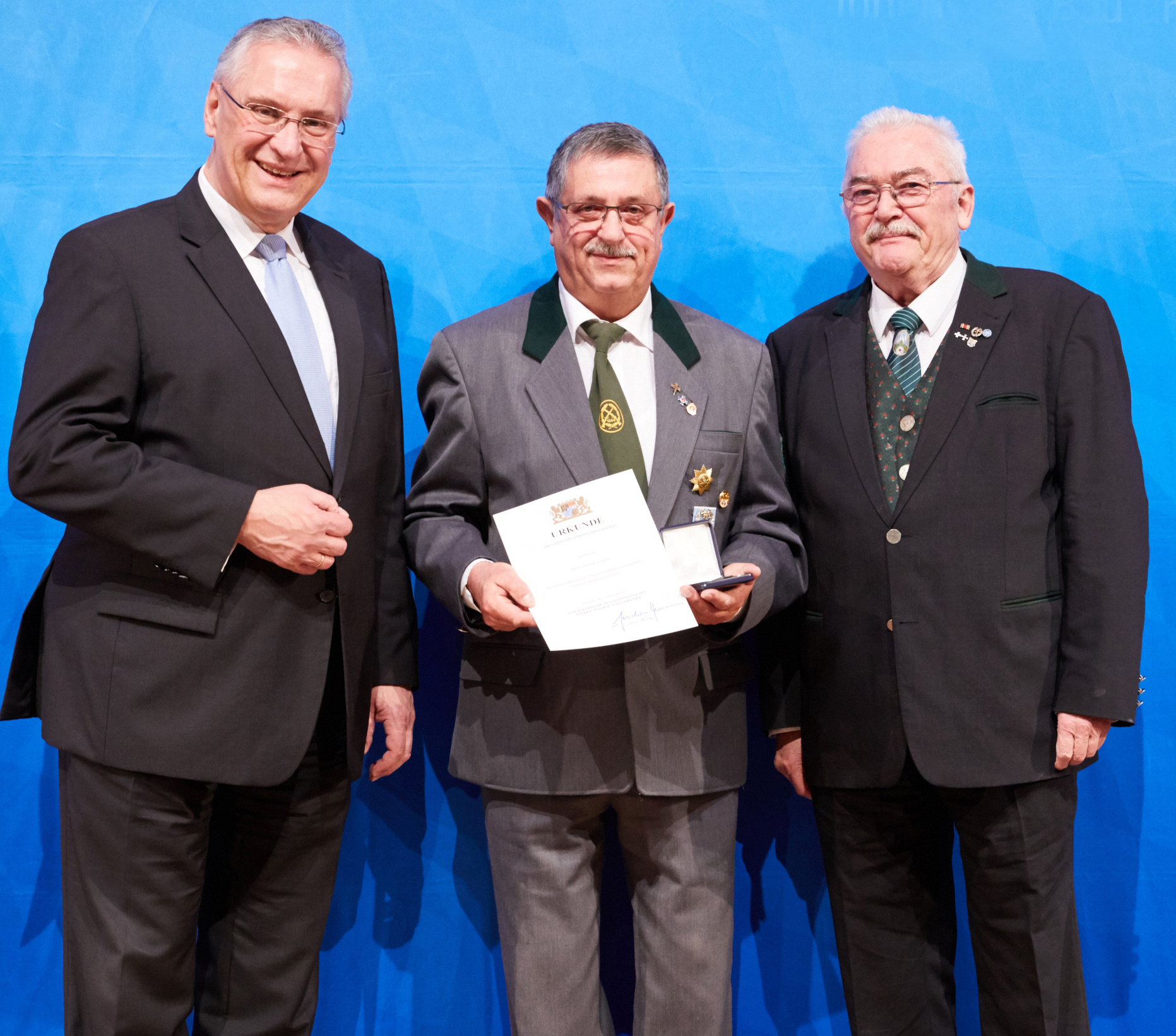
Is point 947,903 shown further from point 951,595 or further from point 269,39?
point 269,39

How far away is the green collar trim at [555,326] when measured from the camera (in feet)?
6.79

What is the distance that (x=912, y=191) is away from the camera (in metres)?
2.25

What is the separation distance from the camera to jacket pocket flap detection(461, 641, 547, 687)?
1.99 m

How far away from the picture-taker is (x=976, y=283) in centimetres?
224

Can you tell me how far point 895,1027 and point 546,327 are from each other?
1587mm

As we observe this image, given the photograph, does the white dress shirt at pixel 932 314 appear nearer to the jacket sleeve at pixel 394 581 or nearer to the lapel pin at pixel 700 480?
the lapel pin at pixel 700 480

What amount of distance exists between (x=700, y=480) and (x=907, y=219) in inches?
28.6

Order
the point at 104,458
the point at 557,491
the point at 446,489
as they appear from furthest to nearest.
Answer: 1. the point at 446,489
2. the point at 557,491
3. the point at 104,458

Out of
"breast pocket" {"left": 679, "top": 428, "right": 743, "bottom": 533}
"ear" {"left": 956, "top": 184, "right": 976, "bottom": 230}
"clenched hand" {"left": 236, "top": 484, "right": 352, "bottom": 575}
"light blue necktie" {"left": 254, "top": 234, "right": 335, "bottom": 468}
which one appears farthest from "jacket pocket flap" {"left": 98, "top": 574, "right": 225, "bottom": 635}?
"ear" {"left": 956, "top": 184, "right": 976, "bottom": 230}

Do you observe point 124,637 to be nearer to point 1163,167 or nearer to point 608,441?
point 608,441

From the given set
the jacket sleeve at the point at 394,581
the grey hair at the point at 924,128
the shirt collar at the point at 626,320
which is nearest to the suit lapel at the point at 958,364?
the grey hair at the point at 924,128

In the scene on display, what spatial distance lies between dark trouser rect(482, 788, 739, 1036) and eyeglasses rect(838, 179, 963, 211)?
1.23 m

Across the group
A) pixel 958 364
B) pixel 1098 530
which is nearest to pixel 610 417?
pixel 958 364
